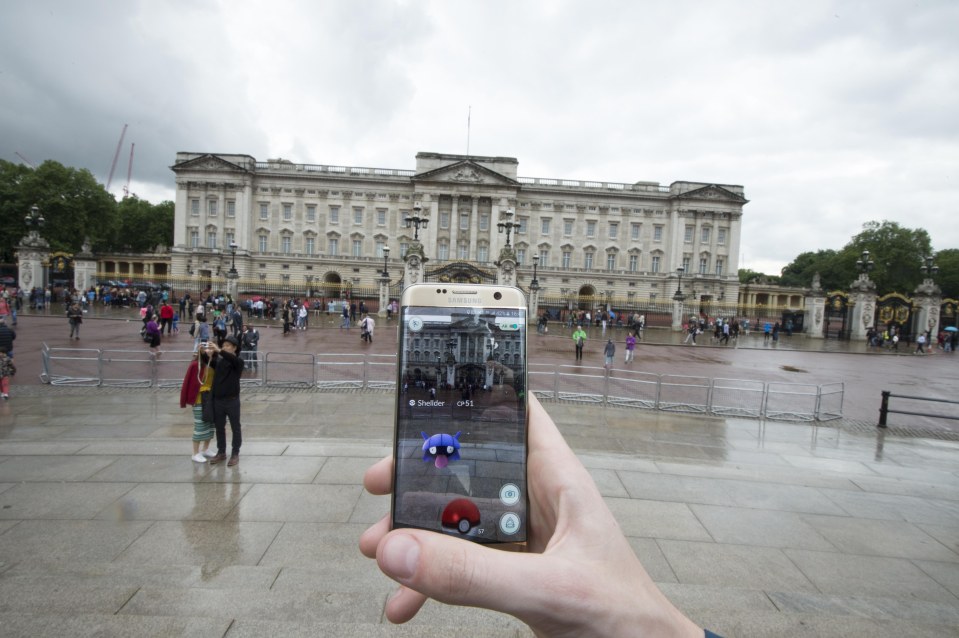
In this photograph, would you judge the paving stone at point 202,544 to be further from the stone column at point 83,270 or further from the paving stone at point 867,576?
the stone column at point 83,270

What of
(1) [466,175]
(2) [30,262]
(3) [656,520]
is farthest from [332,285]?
(3) [656,520]

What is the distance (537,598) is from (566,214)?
6805 centimetres

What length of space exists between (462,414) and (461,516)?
0.49 metres

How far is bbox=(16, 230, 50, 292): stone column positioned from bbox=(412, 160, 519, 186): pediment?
39006 mm

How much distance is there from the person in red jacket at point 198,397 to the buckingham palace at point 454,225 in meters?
55.8

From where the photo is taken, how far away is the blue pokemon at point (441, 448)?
217 cm

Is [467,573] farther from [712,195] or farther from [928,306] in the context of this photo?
[712,195]

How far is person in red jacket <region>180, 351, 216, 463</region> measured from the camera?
650 cm

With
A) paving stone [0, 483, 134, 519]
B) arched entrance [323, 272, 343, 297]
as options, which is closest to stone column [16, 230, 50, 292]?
arched entrance [323, 272, 343, 297]

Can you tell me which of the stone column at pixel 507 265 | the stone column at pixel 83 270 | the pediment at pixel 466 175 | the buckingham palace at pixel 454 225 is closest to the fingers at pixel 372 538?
the stone column at pixel 507 265

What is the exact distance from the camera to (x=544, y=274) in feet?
215

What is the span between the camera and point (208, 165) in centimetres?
6200

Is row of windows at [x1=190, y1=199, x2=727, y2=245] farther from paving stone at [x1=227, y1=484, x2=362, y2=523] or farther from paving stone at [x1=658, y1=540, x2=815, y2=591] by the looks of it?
paving stone at [x1=658, y1=540, x2=815, y2=591]

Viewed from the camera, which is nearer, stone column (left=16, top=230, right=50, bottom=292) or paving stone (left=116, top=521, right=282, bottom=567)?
paving stone (left=116, top=521, right=282, bottom=567)
